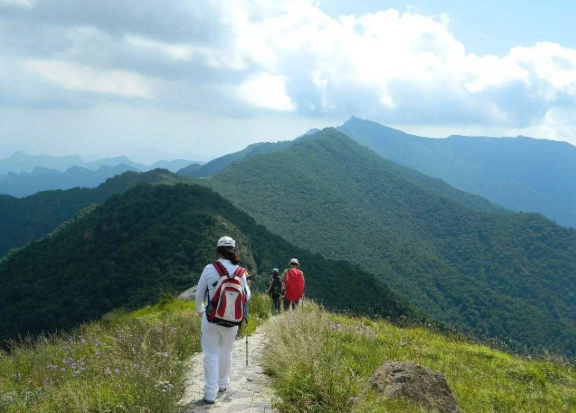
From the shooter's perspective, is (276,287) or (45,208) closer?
(276,287)

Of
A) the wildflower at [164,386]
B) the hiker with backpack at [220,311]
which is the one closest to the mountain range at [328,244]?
the hiker with backpack at [220,311]

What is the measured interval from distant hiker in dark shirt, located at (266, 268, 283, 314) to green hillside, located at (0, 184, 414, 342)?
28420mm

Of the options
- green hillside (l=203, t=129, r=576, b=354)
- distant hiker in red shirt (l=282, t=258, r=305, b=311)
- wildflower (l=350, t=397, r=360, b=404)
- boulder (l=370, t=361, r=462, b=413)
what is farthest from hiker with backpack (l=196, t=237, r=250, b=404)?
green hillside (l=203, t=129, r=576, b=354)

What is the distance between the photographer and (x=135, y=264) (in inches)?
1918

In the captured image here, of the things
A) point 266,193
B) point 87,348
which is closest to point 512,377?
point 87,348

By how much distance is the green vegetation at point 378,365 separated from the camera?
179 inches

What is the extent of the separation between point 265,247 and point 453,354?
5872cm

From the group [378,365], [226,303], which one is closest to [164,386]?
[226,303]

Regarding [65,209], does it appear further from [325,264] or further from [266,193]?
[325,264]

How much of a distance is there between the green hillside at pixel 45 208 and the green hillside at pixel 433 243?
2581cm

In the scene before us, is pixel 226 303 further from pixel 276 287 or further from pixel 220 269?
pixel 276 287

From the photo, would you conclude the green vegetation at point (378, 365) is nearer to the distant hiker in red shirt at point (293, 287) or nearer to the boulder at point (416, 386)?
the boulder at point (416, 386)

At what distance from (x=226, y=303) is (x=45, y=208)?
12570 centimetres

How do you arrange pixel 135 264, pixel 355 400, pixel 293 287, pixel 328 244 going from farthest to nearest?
pixel 328 244 < pixel 135 264 < pixel 293 287 < pixel 355 400
